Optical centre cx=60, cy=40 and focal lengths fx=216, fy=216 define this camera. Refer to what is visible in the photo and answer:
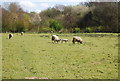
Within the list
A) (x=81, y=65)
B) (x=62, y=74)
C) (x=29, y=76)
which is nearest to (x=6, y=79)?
(x=29, y=76)

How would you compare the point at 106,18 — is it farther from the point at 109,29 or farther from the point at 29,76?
the point at 29,76

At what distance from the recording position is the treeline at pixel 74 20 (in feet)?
170

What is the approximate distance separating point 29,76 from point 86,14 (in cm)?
5305

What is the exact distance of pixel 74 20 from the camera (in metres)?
61.6

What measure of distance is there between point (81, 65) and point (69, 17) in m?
54.0

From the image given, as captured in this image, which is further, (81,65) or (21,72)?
(81,65)

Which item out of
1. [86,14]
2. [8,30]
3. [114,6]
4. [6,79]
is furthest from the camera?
[86,14]

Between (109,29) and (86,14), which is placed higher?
(86,14)

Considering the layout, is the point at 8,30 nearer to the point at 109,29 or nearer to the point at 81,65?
the point at 109,29

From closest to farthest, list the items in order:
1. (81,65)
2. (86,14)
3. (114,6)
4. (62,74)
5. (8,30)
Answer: (62,74), (81,65), (114,6), (8,30), (86,14)

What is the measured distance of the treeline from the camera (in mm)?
51812

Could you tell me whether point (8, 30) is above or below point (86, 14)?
below

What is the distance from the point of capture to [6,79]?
7477mm

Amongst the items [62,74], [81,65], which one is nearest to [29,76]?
[62,74]
